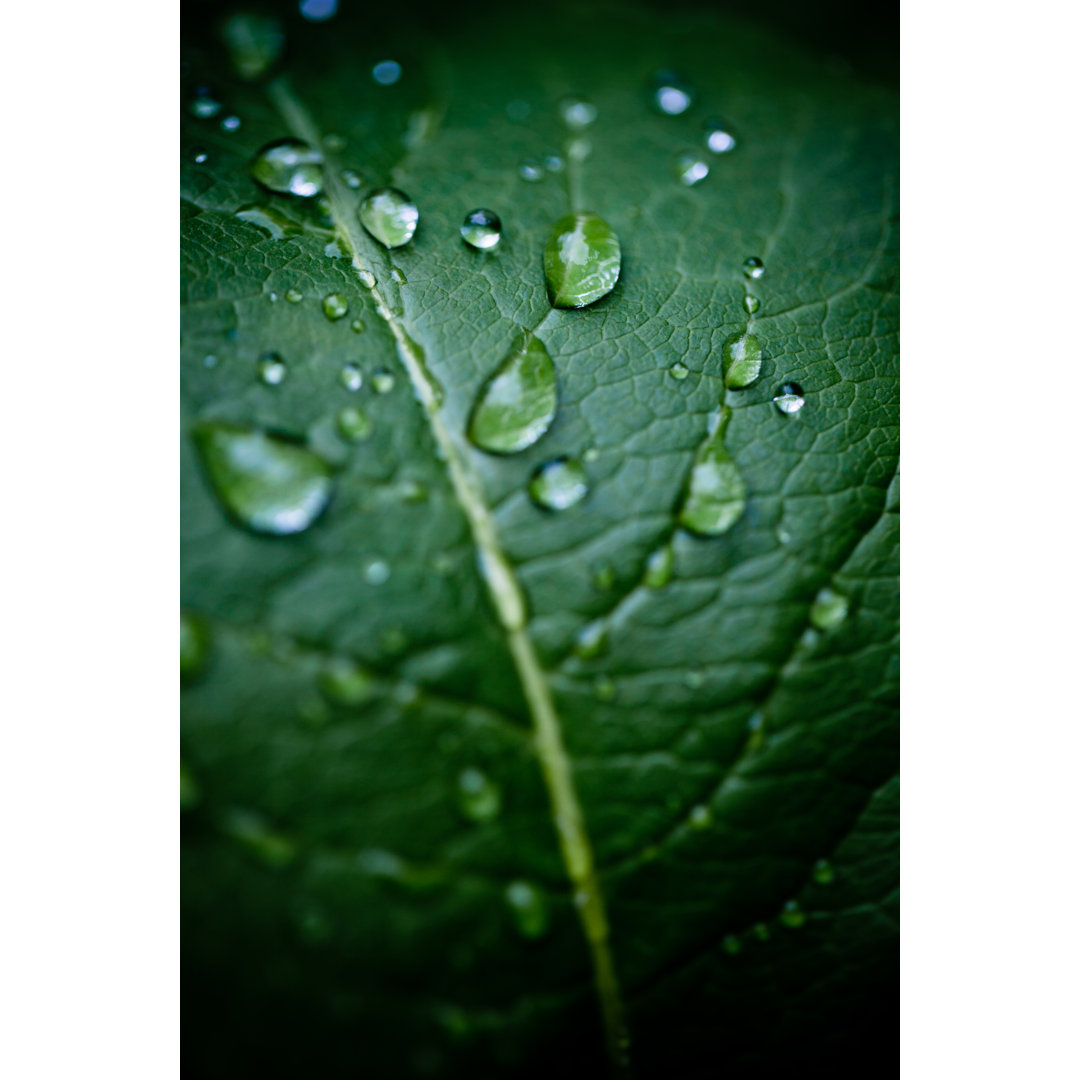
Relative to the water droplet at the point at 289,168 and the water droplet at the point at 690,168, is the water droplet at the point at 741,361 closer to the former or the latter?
the water droplet at the point at 690,168

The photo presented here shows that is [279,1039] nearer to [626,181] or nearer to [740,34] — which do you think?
[626,181]

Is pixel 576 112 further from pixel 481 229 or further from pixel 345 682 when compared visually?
pixel 345 682

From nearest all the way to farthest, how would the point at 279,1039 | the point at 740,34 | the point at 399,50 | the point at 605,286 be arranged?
the point at 279,1039, the point at 605,286, the point at 399,50, the point at 740,34

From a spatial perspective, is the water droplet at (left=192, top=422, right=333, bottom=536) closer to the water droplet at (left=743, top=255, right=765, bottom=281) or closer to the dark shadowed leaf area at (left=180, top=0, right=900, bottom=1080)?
the dark shadowed leaf area at (left=180, top=0, right=900, bottom=1080)

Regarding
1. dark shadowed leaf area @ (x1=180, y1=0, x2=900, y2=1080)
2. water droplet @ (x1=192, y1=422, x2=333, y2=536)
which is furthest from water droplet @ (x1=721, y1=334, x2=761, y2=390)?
water droplet @ (x1=192, y1=422, x2=333, y2=536)

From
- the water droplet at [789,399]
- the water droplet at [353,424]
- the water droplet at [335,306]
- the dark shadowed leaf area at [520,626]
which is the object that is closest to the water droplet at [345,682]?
the dark shadowed leaf area at [520,626]

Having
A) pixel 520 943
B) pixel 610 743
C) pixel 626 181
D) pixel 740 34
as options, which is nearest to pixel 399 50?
pixel 626 181

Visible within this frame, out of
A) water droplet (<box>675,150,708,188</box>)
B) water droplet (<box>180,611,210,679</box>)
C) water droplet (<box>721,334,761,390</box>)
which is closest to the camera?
water droplet (<box>180,611,210,679</box>)
